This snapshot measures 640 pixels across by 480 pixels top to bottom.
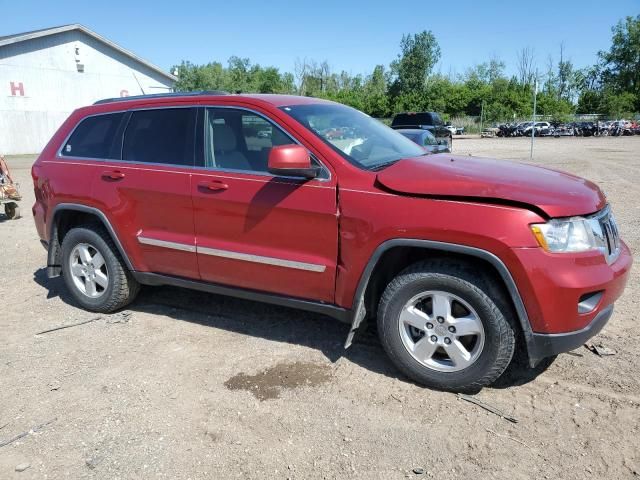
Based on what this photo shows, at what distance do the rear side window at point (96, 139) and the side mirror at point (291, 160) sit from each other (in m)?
1.81

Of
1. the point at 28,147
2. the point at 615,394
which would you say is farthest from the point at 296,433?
the point at 28,147

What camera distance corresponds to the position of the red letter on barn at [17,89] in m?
25.2

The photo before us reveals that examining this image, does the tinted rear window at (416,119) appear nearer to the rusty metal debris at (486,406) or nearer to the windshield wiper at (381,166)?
the windshield wiper at (381,166)

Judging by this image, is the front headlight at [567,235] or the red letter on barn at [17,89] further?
the red letter on barn at [17,89]

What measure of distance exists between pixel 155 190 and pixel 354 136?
159 cm

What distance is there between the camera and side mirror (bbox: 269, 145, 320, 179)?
10.7 ft

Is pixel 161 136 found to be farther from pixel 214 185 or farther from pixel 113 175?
pixel 214 185

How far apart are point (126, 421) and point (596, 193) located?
3.20 meters

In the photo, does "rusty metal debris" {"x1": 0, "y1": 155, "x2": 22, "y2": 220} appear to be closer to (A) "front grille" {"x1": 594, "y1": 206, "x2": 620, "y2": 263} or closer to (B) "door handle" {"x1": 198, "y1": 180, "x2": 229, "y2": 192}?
(B) "door handle" {"x1": 198, "y1": 180, "x2": 229, "y2": 192}

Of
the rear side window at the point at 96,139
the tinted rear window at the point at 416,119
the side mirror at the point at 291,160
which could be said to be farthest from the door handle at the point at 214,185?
the tinted rear window at the point at 416,119

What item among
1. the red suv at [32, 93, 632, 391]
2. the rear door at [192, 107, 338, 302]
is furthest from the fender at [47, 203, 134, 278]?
the rear door at [192, 107, 338, 302]

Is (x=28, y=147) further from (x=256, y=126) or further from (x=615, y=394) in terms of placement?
(x=615, y=394)

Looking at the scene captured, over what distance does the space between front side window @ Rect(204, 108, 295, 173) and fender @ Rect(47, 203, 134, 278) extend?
1.13 m

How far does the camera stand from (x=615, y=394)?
3268mm
